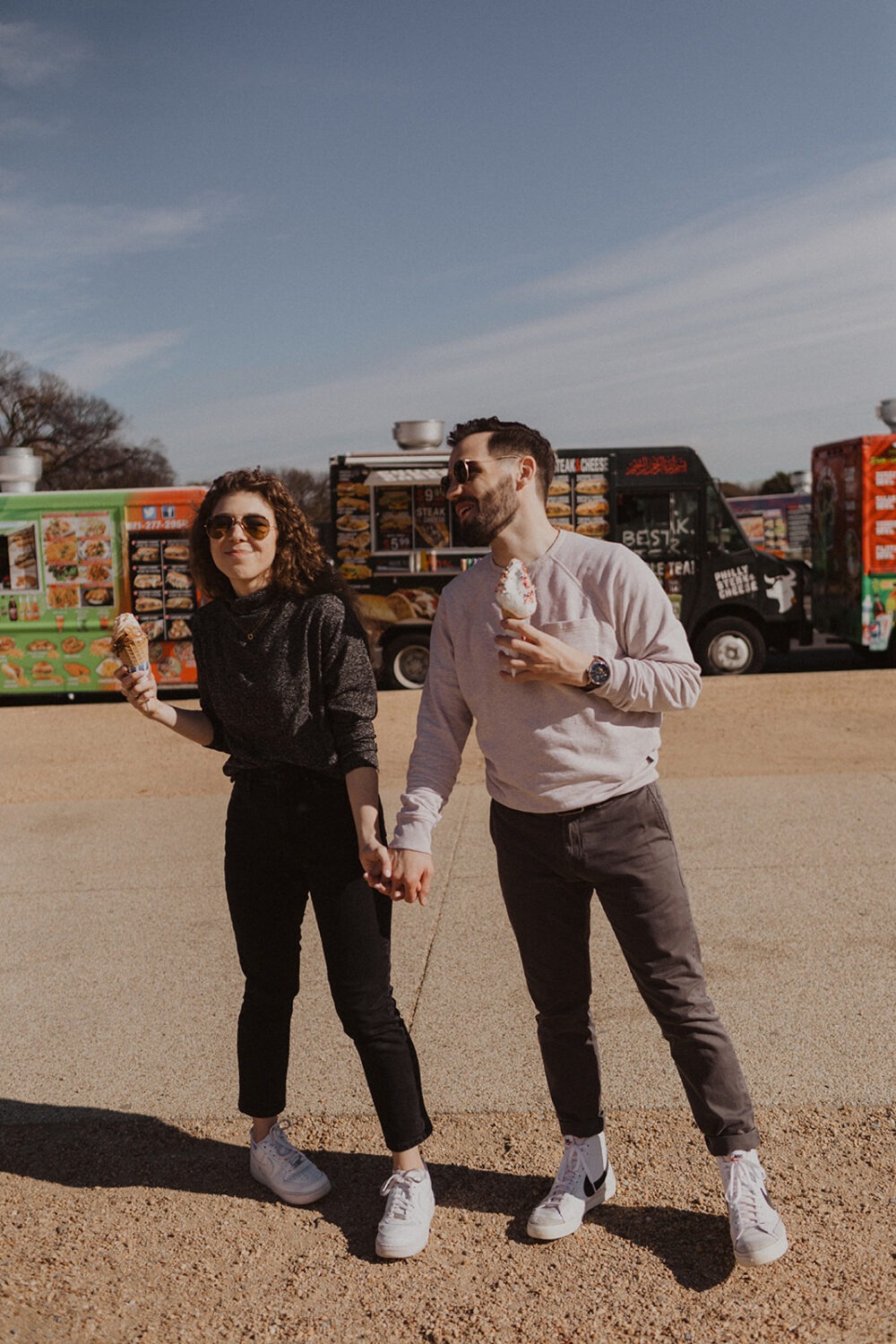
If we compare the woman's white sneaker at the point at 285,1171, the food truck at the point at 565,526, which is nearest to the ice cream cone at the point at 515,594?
the woman's white sneaker at the point at 285,1171

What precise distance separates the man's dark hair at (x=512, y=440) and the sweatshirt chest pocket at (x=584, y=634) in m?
0.29

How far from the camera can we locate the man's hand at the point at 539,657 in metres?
2.65

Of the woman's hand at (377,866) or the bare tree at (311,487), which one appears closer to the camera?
the woman's hand at (377,866)

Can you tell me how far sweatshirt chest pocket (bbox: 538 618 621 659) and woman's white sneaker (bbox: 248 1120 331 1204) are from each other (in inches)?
57.9

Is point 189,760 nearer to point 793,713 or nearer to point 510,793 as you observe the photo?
point 793,713

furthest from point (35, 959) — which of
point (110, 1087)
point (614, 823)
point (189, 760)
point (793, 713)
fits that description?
point (793, 713)

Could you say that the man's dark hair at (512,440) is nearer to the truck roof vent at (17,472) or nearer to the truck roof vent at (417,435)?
the truck roof vent at (417,435)

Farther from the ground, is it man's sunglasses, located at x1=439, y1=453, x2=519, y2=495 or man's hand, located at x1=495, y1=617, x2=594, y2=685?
man's sunglasses, located at x1=439, y1=453, x2=519, y2=495

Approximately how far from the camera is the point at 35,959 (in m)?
5.13

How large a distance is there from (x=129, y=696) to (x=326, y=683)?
0.48m

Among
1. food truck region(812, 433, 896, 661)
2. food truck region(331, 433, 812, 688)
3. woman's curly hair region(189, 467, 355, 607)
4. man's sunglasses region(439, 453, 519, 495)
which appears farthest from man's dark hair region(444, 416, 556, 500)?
food truck region(812, 433, 896, 661)

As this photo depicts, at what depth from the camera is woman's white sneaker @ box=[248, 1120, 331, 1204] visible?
3125 millimetres

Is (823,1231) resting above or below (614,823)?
below

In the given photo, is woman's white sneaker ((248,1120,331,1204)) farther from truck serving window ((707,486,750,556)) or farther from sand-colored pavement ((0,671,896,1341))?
truck serving window ((707,486,750,556))
